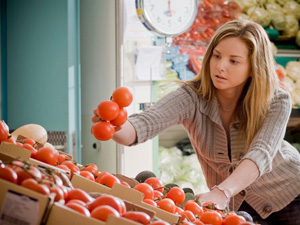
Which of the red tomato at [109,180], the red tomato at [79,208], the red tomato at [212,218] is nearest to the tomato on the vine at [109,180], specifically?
the red tomato at [109,180]

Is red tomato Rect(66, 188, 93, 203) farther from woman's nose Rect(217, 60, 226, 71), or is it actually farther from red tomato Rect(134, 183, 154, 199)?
woman's nose Rect(217, 60, 226, 71)

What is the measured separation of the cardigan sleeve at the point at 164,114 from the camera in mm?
2307

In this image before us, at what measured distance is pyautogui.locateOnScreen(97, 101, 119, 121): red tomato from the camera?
6.22 feet

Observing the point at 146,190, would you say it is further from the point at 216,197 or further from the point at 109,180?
the point at 216,197

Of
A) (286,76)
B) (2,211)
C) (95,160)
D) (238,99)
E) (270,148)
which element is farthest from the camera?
(286,76)

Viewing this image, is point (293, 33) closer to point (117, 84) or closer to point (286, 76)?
point (286, 76)

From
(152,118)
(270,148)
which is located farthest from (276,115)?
(152,118)

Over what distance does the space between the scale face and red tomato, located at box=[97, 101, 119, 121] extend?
6.03 feet

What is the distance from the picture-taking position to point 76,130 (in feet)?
12.8

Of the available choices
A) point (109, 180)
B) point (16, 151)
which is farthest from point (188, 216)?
point (16, 151)

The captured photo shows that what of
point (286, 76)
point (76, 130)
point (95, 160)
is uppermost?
point (286, 76)

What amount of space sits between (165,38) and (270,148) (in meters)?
1.78

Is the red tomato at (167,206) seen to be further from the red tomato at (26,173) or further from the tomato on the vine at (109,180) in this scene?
the red tomato at (26,173)

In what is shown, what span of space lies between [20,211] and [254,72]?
162 cm
